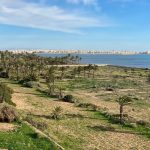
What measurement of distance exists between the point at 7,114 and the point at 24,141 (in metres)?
7.44

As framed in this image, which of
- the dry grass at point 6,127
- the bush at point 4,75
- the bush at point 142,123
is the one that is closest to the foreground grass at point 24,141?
the dry grass at point 6,127

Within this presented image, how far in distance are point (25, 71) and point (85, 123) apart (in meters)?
64.9

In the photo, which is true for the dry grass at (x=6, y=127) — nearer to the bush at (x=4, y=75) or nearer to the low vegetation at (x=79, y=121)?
the low vegetation at (x=79, y=121)

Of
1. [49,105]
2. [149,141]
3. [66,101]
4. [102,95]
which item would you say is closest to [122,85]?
[102,95]

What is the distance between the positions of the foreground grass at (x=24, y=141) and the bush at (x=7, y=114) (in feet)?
11.5

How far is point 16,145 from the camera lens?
91.3ft

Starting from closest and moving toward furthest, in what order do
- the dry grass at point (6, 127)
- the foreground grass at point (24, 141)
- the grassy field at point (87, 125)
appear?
the foreground grass at point (24, 141) → the grassy field at point (87, 125) → the dry grass at point (6, 127)

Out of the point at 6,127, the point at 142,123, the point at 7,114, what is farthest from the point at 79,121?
the point at 6,127

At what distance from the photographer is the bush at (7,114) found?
36.1 metres

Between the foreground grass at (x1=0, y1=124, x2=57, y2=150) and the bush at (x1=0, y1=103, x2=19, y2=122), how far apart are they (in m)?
3.50

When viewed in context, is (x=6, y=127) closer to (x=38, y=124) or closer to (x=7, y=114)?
(x=7, y=114)

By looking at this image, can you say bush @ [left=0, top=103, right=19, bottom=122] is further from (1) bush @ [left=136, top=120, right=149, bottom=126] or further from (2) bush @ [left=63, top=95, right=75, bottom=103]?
(2) bush @ [left=63, top=95, right=75, bottom=103]

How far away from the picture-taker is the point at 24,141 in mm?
29375

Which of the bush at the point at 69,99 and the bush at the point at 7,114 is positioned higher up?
the bush at the point at 7,114
